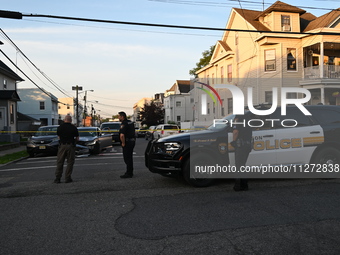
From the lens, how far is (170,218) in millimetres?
5105

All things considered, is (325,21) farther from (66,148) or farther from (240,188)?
(66,148)

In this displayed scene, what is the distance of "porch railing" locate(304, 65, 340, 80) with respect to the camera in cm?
2460

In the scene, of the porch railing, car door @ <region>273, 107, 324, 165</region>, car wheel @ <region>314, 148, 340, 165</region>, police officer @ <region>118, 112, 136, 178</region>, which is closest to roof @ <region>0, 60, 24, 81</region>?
police officer @ <region>118, 112, 136, 178</region>

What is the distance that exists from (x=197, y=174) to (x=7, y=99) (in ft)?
89.1

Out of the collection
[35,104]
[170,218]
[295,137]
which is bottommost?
[170,218]

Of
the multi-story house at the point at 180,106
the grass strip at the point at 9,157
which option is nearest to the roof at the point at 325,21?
the grass strip at the point at 9,157

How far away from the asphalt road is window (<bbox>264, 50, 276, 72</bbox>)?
64.6 ft

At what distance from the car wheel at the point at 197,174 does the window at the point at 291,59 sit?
21.2 meters

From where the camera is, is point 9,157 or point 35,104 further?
point 35,104

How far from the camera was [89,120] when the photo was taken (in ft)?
310

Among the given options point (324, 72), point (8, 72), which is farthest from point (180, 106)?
point (324, 72)

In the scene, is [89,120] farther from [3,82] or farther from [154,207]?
[154,207]

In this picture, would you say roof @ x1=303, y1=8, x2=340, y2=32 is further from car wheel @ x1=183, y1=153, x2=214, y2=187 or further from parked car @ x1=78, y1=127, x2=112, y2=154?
car wheel @ x1=183, y1=153, x2=214, y2=187

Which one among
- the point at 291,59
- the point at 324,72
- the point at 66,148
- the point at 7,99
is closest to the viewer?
the point at 66,148
